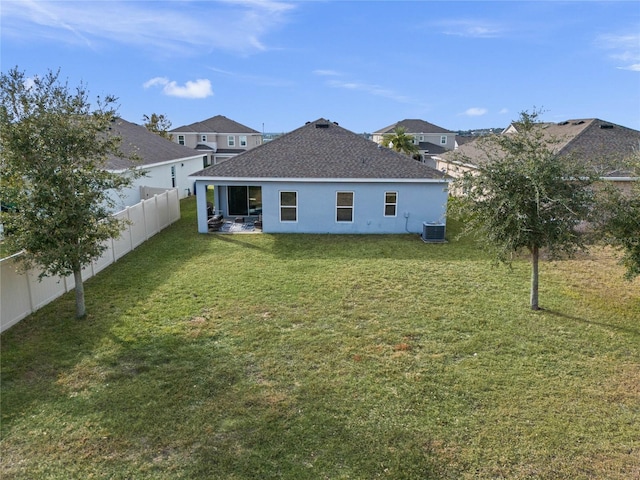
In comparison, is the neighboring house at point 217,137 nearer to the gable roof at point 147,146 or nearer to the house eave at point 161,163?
the house eave at point 161,163

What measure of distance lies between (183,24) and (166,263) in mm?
8205

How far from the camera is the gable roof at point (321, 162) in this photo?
673 inches

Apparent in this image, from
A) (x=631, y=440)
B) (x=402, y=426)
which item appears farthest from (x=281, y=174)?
(x=631, y=440)

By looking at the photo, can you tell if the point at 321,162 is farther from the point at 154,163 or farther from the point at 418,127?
the point at 418,127

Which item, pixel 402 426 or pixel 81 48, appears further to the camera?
pixel 81 48

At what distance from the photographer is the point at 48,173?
7672 mm

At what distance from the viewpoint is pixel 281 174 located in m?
17.0

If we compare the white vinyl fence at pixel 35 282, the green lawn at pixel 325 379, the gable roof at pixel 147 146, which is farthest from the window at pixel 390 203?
the gable roof at pixel 147 146

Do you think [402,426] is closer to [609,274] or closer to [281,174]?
[609,274]

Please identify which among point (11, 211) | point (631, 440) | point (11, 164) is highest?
point (11, 164)

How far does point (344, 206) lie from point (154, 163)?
1203 cm

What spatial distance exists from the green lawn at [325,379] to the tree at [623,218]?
1.49 m

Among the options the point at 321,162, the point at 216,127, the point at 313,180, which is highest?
the point at 216,127

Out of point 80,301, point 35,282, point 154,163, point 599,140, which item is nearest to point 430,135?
point 599,140
